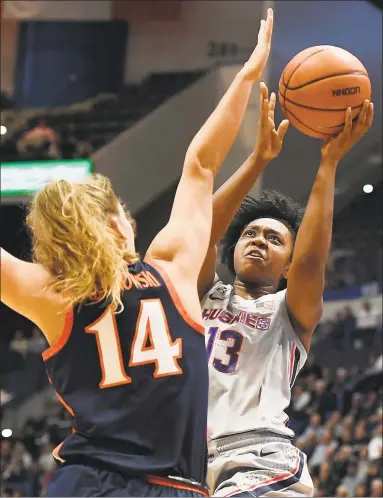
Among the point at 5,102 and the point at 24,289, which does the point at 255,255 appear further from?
the point at 5,102

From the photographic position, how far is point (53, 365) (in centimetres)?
227

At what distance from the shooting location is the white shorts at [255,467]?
3076mm

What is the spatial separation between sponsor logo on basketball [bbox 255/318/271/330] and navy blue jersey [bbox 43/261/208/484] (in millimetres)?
1038

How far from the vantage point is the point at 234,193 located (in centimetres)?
324

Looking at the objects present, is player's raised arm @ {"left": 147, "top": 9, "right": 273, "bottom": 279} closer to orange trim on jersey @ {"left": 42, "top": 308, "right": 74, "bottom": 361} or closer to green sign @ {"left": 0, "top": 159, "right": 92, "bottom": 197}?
orange trim on jersey @ {"left": 42, "top": 308, "right": 74, "bottom": 361}

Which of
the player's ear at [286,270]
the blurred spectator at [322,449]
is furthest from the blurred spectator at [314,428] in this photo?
the player's ear at [286,270]

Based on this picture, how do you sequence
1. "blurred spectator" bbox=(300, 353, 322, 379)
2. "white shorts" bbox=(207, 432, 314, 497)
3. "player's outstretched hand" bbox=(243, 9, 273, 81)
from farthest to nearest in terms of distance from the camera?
"blurred spectator" bbox=(300, 353, 322, 379), "white shorts" bbox=(207, 432, 314, 497), "player's outstretched hand" bbox=(243, 9, 273, 81)

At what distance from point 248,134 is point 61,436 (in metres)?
5.27

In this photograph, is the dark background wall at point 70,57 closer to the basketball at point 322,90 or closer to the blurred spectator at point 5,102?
the blurred spectator at point 5,102

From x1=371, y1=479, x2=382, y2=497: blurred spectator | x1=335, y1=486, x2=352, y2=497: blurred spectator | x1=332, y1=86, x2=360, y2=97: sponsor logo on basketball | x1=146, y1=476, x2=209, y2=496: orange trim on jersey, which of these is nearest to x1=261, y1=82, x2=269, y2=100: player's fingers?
x1=332, y1=86, x2=360, y2=97: sponsor logo on basketball

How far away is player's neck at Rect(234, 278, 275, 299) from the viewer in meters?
3.51

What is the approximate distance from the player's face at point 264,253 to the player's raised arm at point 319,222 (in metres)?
0.22

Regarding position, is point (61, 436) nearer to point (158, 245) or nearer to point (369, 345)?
point (369, 345)

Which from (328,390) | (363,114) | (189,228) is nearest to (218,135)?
(189,228)
